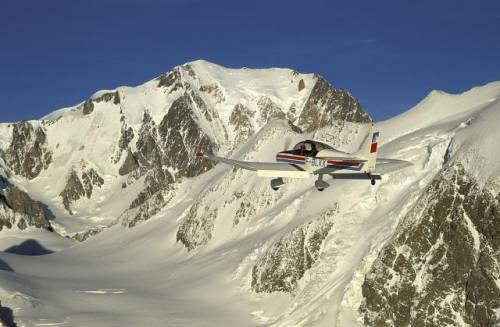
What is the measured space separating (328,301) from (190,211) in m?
80.5

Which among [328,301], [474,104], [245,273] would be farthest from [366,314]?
[474,104]

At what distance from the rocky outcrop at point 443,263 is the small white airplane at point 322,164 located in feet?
90.8

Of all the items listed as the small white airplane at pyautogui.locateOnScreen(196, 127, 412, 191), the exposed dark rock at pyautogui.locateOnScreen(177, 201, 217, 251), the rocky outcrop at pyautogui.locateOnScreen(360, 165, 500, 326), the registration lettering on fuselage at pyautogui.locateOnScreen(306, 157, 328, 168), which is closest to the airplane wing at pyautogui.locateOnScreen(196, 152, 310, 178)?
the small white airplane at pyautogui.locateOnScreen(196, 127, 412, 191)

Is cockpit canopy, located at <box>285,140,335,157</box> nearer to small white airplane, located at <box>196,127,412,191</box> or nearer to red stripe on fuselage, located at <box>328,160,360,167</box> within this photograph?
small white airplane, located at <box>196,127,412,191</box>

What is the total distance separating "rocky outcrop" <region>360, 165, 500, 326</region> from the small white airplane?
27671 millimetres

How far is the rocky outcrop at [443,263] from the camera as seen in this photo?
87.2 m

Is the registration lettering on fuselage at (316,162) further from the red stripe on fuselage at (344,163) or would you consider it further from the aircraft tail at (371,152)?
the aircraft tail at (371,152)

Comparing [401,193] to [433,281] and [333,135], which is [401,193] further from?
[333,135]

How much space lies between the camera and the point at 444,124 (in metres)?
121

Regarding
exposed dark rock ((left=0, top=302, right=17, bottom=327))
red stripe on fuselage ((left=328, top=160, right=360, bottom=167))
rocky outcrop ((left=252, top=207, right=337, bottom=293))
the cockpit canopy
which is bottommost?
exposed dark rock ((left=0, top=302, right=17, bottom=327))

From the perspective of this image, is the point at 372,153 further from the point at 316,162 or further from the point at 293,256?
the point at 293,256

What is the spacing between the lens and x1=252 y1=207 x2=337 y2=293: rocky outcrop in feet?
381

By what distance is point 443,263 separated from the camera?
91.3 m

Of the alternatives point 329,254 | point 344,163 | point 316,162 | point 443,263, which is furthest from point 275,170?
point 329,254
